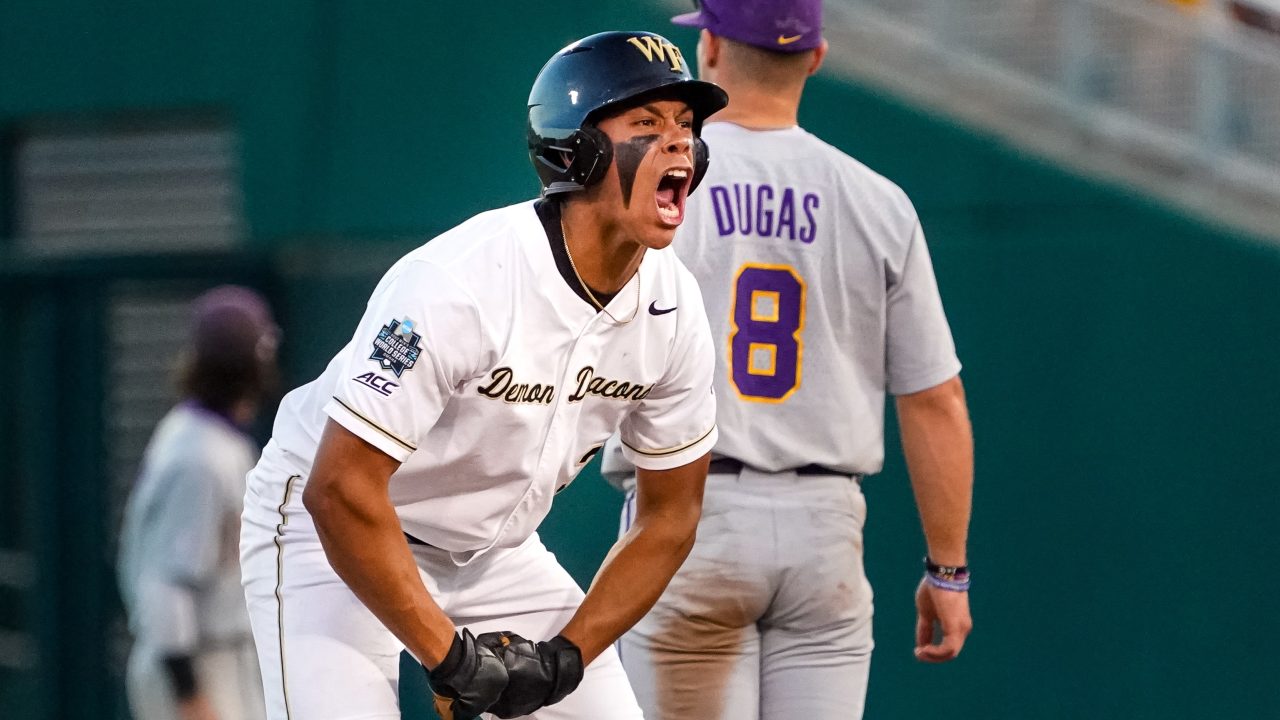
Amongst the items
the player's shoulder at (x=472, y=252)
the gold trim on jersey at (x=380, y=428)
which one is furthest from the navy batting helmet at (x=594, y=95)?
the gold trim on jersey at (x=380, y=428)

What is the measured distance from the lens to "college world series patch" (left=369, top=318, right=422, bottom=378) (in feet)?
10.1

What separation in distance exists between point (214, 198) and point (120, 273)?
679 mm

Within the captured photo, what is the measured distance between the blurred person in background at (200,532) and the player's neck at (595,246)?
2830mm

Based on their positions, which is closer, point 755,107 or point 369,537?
point 369,537

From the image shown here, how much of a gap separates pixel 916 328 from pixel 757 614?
77 centimetres

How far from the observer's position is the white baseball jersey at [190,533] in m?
5.79

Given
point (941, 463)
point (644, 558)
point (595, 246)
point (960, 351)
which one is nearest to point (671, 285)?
point (595, 246)

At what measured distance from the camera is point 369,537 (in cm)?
311

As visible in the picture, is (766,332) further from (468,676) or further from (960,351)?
(960,351)

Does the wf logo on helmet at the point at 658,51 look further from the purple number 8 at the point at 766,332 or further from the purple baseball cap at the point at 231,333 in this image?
the purple baseball cap at the point at 231,333

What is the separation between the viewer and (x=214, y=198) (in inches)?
361

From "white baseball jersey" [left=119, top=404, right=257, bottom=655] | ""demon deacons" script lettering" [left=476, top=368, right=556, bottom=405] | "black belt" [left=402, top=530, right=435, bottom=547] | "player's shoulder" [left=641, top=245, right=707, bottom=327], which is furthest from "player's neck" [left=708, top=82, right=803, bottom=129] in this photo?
"white baseball jersey" [left=119, top=404, right=257, bottom=655]

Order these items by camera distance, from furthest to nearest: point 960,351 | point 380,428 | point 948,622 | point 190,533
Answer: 1. point 960,351
2. point 190,533
3. point 948,622
4. point 380,428

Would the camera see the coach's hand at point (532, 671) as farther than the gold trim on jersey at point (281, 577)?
No
